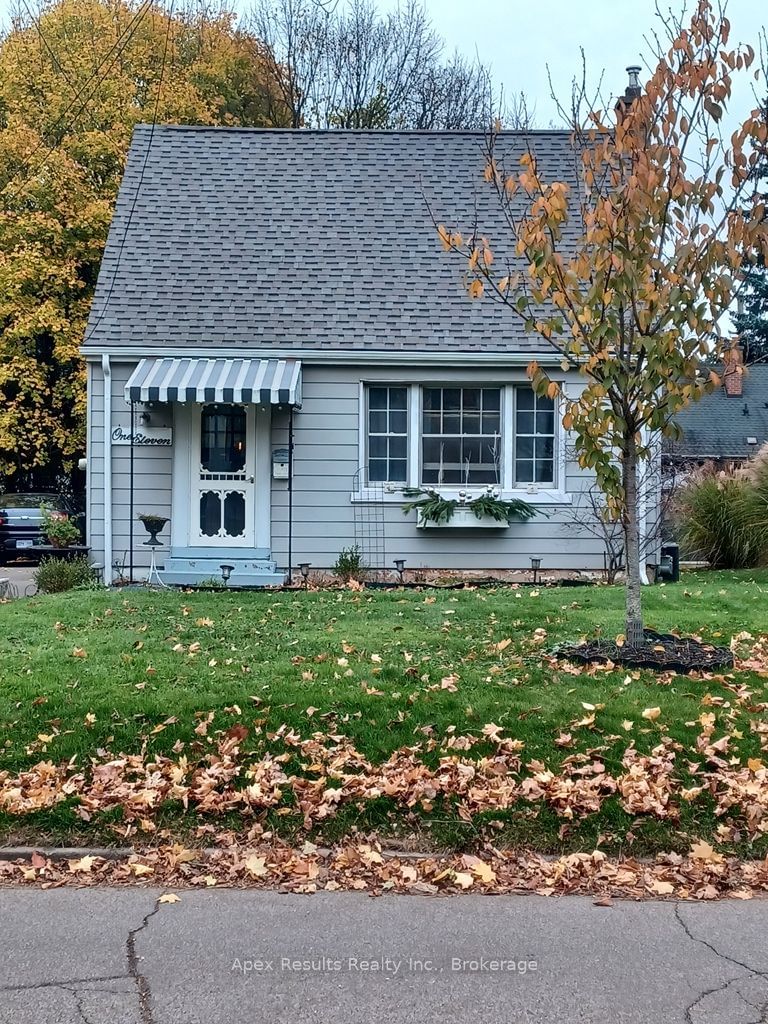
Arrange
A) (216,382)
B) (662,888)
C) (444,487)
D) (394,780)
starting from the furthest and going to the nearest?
(444,487)
(216,382)
(394,780)
(662,888)

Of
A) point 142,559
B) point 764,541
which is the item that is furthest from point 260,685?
point 764,541

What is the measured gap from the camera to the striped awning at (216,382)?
39.0ft

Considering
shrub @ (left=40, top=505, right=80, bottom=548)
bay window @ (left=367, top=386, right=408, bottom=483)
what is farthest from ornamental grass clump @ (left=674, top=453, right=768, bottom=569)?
shrub @ (left=40, top=505, right=80, bottom=548)

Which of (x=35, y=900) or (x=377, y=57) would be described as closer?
(x=35, y=900)

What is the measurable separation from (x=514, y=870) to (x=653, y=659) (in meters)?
3.05

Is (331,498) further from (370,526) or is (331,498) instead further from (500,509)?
(500,509)

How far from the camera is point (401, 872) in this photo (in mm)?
4613

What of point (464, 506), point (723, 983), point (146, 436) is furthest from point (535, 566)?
point (723, 983)

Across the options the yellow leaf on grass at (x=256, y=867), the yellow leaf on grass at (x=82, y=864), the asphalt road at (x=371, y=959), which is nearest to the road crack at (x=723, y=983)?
the asphalt road at (x=371, y=959)

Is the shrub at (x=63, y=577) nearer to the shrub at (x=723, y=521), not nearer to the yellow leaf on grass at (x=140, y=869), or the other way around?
the yellow leaf on grass at (x=140, y=869)

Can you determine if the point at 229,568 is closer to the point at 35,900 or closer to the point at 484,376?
the point at 484,376

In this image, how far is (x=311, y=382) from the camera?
13273 millimetres

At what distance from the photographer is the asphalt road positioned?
11.3ft

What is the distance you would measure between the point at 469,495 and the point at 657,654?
20.1ft
